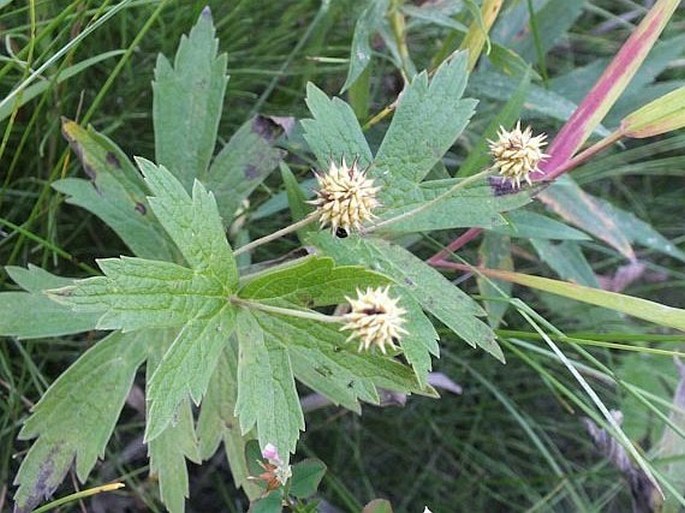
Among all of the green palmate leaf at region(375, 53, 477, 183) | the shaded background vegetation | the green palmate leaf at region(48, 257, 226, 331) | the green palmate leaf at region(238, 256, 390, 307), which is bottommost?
the shaded background vegetation

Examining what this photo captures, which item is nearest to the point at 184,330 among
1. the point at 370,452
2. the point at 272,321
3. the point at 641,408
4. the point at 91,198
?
the point at 272,321

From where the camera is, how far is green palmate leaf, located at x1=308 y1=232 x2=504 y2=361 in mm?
982

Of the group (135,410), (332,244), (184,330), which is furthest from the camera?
(135,410)

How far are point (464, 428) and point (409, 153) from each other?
85 cm

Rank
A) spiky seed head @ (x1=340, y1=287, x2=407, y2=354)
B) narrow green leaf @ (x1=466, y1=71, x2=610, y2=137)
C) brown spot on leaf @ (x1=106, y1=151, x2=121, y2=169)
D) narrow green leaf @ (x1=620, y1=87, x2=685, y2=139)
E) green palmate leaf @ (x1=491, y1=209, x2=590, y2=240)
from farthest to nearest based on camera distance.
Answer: narrow green leaf @ (x1=466, y1=71, x2=610, y2=137) → green palmate leaf @ (x1=491, y1=209, x2=590, y2=240) → brown spot on leaf @ (x1=106, y1=151, x2=121, y2=169) → narrow green leaf @ (x1=620, y1=87, x2=685, y2=139) → spiky seed head @ (x1=340, y1=287, x2=407, y2=354)

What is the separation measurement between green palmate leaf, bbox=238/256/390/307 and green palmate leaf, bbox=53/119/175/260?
24 cm

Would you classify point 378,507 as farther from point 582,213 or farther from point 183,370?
point 582,213

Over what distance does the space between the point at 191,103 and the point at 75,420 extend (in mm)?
442

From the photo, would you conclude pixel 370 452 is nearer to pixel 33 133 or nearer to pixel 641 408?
pixel 641 408

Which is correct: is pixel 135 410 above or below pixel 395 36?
below

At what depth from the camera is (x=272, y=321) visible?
951 millimetres

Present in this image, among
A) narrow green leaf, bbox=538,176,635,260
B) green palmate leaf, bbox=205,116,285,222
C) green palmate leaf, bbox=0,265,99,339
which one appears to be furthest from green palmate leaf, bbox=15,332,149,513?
narrow green leaf, bbox=538,176,635,260

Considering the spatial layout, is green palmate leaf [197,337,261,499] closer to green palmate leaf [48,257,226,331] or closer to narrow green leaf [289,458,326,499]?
narrow green leaf [289,458,326,499]

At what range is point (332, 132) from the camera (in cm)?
104
